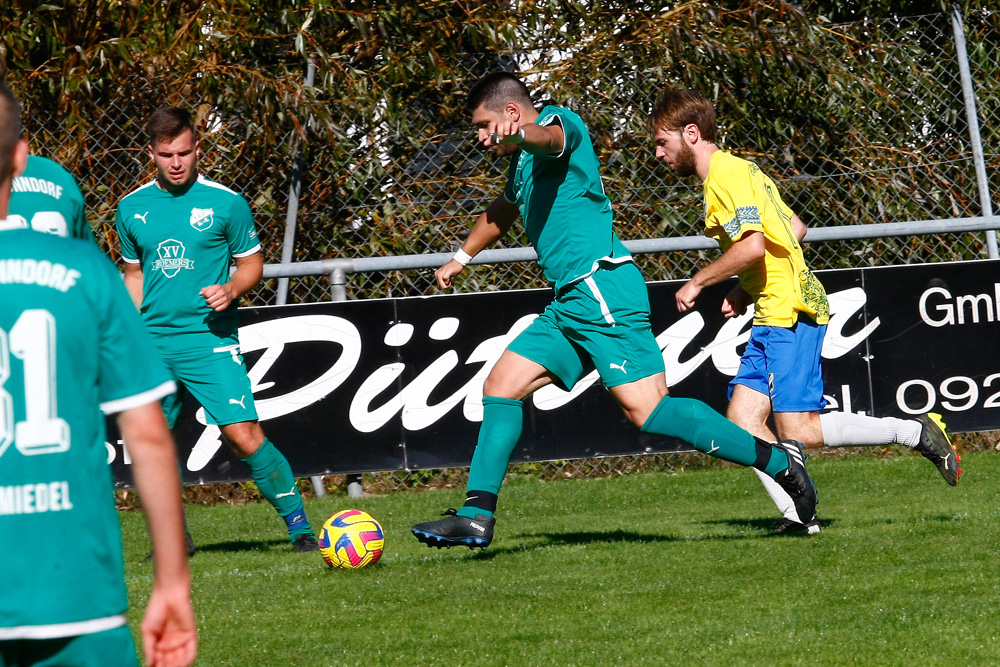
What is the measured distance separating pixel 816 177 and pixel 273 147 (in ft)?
13.0

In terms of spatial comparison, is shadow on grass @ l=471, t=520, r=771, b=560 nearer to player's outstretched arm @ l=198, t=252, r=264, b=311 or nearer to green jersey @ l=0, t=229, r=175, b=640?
player's outstretched arm @ l=198, t=252, r=264, b=311

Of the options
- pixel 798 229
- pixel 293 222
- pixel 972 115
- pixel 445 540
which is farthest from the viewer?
pixel 972 115

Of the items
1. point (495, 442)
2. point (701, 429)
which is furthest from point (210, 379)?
point (701, 429)

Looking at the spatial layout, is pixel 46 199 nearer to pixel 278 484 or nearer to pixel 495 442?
pixel 495 442

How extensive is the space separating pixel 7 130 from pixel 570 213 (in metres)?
3.66

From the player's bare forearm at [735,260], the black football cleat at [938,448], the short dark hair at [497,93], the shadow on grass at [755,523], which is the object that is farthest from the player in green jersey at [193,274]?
the black football cleat at [938,448]

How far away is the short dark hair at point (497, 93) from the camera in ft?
17.5

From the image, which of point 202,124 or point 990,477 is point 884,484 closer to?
point 990,477

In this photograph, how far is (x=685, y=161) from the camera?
5898mm

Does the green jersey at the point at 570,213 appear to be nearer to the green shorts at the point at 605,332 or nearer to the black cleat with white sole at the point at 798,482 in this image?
the green shorts at the point at 605,332

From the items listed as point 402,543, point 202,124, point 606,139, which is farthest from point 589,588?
point 202,124

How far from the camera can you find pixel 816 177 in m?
8.94

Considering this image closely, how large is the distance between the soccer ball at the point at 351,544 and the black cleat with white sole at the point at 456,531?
1.51 ft

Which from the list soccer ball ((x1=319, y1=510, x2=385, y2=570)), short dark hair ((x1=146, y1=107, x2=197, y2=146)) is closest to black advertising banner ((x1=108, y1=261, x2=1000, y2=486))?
short dark hair ((x1=146, y1=107, x2=197, y2=146))
